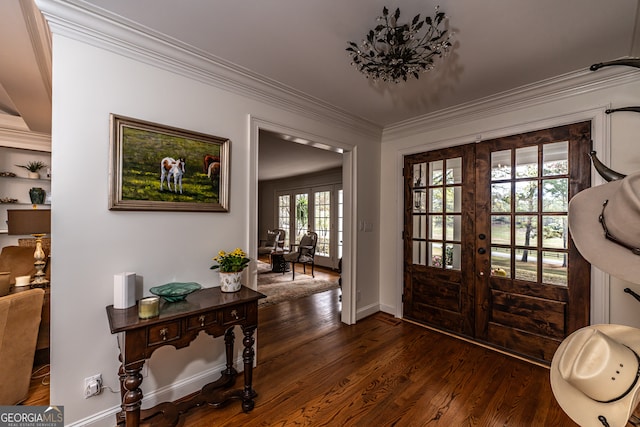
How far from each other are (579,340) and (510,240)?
1.73 meters

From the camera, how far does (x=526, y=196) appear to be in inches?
95.0

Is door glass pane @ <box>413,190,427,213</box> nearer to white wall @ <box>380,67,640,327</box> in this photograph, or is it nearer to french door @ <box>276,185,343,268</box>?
white wall @ <box>380,67,640,327</box>

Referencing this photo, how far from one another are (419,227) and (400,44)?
2132 millimetres

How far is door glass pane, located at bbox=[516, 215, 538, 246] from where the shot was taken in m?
2.37

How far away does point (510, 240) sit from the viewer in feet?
8.19

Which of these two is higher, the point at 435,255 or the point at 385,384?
the point at 435,255

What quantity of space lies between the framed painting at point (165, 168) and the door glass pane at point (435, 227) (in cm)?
230

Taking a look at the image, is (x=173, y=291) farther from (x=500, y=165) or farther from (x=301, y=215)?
(x=301, y=215)

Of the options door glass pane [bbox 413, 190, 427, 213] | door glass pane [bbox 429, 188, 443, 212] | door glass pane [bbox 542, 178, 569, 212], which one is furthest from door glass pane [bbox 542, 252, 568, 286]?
door glass pane [bbox 413, 190, 427, 213]

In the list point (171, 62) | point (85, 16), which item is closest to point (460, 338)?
point (171, 62)

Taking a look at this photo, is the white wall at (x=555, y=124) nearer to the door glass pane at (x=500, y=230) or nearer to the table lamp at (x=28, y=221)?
the door glass pane at (x=500, y=230)

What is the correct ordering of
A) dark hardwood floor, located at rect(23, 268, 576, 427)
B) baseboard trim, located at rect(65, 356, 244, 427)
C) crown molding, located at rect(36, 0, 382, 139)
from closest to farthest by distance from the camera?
1. crown molding, located at rect(36, 0, 382, 139)
2. baseboard trim, located at rect(65, 356, 244, 427)
3. dark hardwood floor, located at rect(23, 268, 576, 427)

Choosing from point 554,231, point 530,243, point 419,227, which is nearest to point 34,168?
point 419,227

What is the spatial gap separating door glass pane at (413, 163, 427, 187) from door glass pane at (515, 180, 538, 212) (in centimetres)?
94
